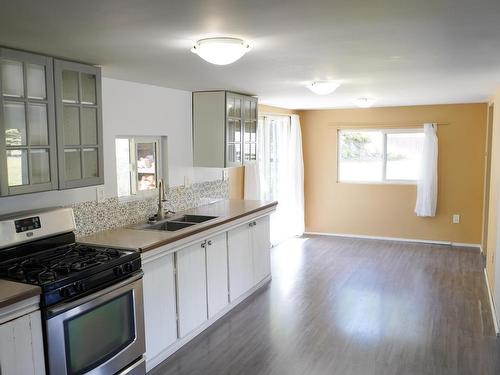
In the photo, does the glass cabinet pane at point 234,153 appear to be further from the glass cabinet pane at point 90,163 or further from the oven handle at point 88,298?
the oven handle at point 88,298

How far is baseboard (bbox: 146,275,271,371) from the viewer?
10.4ft

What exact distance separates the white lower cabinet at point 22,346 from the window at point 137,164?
1.75 metres

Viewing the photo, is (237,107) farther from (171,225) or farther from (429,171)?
(429,171)

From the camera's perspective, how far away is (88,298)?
246 centimetres

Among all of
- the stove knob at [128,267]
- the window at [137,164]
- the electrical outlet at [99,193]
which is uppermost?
the window at [137,164]

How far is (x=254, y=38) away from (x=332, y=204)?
5.52 meters

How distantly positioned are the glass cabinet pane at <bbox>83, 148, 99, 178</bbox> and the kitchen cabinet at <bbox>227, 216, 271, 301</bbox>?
1.49m

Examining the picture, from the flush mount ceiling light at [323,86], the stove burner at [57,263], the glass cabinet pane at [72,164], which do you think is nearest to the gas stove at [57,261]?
the stove burner at [57,263]

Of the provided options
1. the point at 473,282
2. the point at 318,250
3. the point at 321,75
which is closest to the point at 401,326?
the point at 473,282

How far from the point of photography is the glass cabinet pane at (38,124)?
2561 millimetres

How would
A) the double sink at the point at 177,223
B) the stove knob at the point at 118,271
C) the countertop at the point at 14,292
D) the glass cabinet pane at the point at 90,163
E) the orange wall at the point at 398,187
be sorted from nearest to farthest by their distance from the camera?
the countertop at the point at 14,292
the stove knob at the point at 118,271
the glass cabinet pane at the point at 90,163
the double sink at the point at 177,223
the orange wall at the point at 398,187

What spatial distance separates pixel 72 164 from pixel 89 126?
29 cm

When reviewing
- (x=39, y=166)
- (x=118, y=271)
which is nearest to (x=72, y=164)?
(x=39, y=166)

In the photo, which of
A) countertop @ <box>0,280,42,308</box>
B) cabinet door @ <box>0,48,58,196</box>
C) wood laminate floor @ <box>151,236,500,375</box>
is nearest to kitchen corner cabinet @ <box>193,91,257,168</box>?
wood laminate floor @ <box>151,236,500,375</box>
